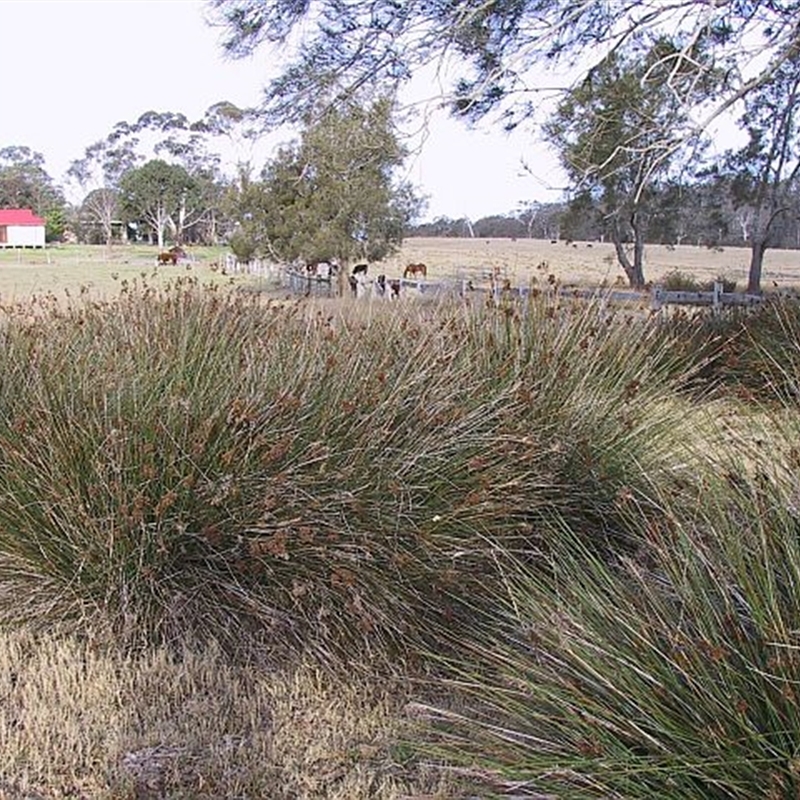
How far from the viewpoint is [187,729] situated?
298 cm

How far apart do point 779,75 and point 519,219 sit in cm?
249

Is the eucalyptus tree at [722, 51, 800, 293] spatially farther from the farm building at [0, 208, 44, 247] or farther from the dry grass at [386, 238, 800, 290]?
the farm building at [0, 208, 44, 247]

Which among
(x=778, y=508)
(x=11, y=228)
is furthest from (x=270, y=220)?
(x=11, y=228)

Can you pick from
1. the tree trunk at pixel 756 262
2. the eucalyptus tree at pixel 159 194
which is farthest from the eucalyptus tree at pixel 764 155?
the eucalyptus tree at pixel 159 194

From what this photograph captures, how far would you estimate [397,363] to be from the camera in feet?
13.6

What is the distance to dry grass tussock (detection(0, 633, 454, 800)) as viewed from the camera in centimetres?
271

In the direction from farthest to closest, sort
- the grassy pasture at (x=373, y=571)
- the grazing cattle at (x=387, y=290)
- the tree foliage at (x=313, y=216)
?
the tree foliage at (x=313, y=216), the grazing cattle at (x=387, y=290), the grassy pasture at (x=373, y=571)

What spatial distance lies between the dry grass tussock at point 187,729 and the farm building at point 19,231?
76.8m

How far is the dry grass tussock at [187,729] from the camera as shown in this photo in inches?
107

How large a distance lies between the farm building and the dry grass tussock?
7683cm

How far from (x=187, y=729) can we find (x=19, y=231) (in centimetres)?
7801

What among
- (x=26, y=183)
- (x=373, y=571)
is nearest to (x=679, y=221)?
(x=373, y=571)

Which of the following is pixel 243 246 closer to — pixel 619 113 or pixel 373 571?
pixel 619 113

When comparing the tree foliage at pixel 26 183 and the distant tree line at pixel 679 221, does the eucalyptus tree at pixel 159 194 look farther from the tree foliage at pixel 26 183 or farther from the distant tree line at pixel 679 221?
the distant tree line at pixel 679 221
